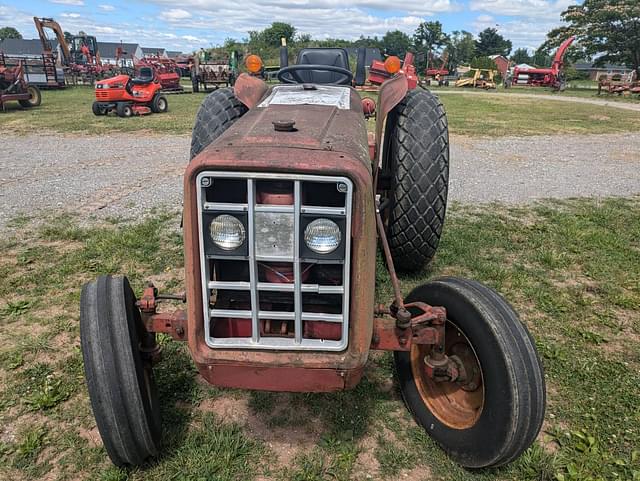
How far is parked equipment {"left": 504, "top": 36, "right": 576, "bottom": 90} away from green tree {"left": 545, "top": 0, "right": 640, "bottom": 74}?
184 centimetres

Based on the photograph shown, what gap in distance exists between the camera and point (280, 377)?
2068mm

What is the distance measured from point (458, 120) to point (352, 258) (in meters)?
14.3

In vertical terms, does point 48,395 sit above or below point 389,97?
below

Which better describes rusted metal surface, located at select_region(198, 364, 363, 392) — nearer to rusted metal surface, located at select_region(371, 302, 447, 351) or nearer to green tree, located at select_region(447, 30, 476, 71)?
rusted metal surface, located at select_region(371, 302, 447, 351)

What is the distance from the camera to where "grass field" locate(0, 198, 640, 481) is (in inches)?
93.1

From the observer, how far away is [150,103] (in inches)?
606

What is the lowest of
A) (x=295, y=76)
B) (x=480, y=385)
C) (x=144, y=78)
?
(x=480, y=385)

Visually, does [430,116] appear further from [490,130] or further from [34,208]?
[490,130]

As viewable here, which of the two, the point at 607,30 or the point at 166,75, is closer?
the point at 166,75

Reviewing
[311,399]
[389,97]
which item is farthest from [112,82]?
[311,399]

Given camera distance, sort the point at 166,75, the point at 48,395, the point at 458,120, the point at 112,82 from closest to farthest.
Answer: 1. the point at 48,395
2. the point at 112,82
3. the point at 458,120
4. the point at 166,75

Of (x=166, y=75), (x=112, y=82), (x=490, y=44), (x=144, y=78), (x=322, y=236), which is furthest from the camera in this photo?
(x=490, y=44)

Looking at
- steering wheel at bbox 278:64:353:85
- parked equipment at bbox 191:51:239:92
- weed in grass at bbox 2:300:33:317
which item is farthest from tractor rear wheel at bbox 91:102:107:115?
weed in grass at bbox 2:300:33:317

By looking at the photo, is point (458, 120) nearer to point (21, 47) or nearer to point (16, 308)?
point (16, 308)
